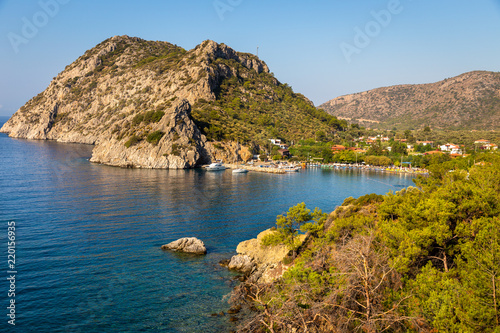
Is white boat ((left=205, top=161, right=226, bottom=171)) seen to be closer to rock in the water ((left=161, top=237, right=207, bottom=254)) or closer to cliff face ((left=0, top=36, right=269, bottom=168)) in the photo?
cliff face ((left=0, top=36, right=269, bottom=168))

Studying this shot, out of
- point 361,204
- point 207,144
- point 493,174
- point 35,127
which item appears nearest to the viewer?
point 493,174

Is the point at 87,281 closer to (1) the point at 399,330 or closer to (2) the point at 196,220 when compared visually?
(2) the point at 196,220

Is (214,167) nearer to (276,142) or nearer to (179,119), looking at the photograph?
(179,119)

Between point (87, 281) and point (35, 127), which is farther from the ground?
point (35, 127)

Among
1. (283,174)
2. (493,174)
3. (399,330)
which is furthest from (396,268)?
(283,174)

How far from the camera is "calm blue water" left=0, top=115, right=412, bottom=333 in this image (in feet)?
76.6

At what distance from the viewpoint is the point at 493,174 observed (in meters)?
27.3

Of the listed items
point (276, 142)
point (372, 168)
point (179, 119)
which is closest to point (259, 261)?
point (179, 119)

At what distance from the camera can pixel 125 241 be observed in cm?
3766

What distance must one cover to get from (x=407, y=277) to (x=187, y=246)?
24209 mm

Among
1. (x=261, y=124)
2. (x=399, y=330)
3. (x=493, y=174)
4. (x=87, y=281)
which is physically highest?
(x=261, y=124)

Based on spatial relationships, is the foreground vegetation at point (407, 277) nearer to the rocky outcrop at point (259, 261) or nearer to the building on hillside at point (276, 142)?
the rocky outcrop at point (259, 261)

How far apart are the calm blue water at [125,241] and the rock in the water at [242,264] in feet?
3.88

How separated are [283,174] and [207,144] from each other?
3276 centimetres
